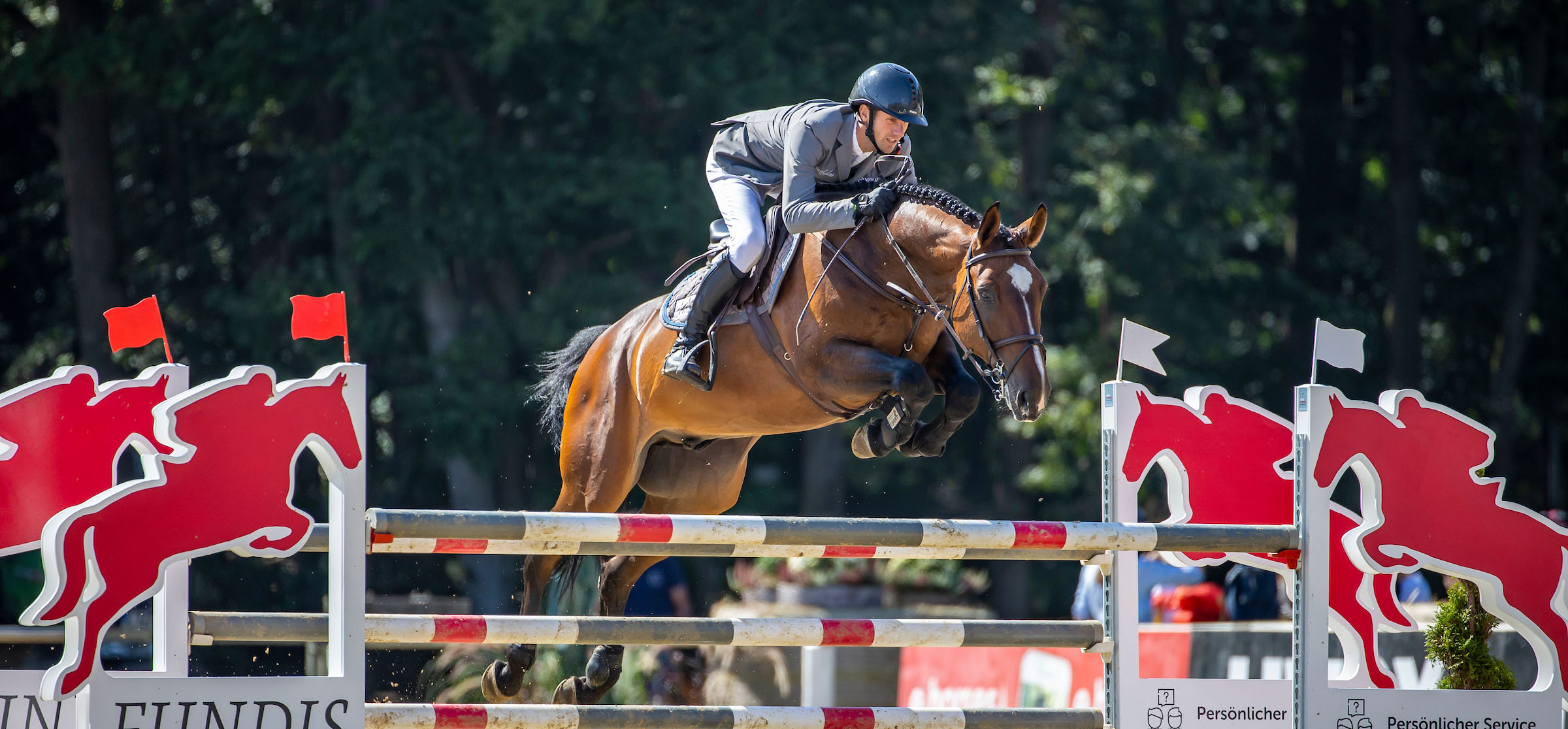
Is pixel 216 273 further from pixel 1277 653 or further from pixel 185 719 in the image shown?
pixel 185 719

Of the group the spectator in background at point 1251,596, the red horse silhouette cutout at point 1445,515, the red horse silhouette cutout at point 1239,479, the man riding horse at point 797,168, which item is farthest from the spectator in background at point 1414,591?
the man riding horse at point 797,168

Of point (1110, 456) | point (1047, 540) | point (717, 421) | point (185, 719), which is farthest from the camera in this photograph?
point (717, 421)

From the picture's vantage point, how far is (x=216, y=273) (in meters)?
14.1

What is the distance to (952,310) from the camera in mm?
4223

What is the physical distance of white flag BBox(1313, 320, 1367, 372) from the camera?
12.2 feet

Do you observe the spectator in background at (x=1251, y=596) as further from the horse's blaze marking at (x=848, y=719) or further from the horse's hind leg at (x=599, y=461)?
the horse's blaze marking at (x=848, y=719)

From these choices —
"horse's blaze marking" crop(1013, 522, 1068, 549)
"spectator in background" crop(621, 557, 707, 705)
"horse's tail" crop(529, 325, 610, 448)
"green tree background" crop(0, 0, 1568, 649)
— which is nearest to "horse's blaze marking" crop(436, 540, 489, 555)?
"horse's blaze marking" crop(1013, 522, 1068, 549)

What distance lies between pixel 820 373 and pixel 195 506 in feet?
6.60

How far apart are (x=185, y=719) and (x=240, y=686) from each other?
0.11m

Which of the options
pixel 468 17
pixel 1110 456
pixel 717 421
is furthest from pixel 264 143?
pixel 1110 456

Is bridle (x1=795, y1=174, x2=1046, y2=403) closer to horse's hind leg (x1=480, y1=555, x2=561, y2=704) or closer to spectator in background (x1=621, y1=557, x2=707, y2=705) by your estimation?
horse's hind leg (x1=480, y1=555, x2=561, y2=704)

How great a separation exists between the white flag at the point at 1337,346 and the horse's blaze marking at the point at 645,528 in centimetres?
170

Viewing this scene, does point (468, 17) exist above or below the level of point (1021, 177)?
above

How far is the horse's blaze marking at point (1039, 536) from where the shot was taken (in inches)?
131
